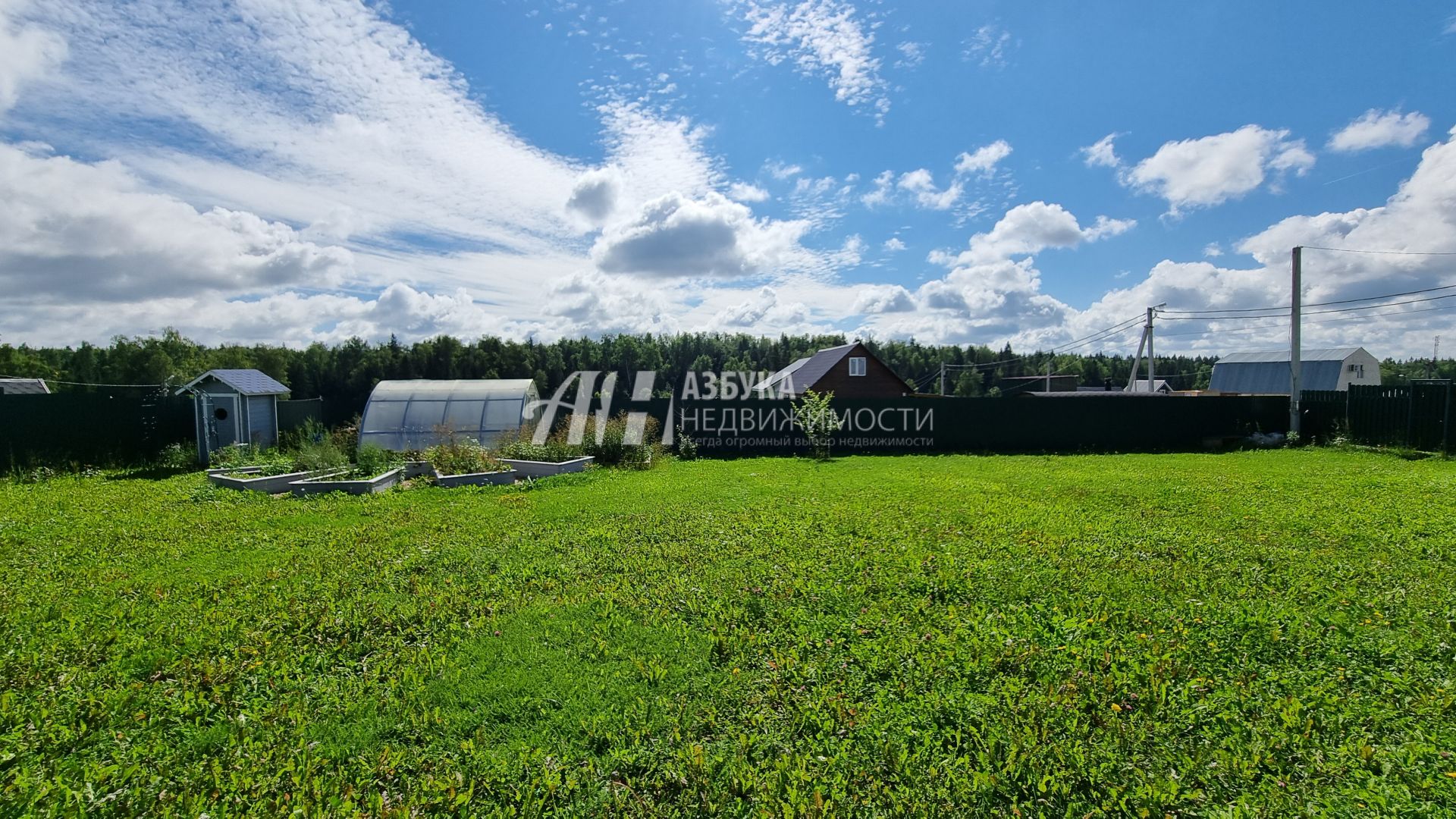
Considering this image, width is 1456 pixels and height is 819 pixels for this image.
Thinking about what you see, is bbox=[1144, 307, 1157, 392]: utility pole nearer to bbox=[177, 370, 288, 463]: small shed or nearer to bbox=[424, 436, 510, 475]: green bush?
bbox=[424, 436, 510, 475]: green bush

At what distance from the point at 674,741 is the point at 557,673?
0.94 metres

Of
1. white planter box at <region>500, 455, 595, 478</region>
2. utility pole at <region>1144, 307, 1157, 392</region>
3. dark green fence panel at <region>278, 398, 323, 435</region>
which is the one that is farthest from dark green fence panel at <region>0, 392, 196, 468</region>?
utility pole at <region>1144, 307, 1157, 392</region>

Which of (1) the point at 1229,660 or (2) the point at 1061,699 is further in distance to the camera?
(1) the point at 1229,660

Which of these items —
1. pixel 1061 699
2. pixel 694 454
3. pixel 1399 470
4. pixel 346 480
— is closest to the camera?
pixel 1061 699

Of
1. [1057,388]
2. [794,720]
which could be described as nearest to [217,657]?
[794,720]

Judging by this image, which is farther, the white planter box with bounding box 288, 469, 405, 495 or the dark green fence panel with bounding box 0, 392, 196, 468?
the dark green fence panel with bounding box 0, 392, 196, 468

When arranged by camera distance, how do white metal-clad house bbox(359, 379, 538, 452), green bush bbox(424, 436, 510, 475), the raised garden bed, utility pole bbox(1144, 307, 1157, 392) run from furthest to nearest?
utility pole bbox(1144, 307, 1157, 392) → white metal-clad house bbox(359, 379, 538, 452) → green bush bbox(424, 436, 510, 475) → the raised garden bed

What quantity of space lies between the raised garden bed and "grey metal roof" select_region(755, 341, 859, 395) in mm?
16255

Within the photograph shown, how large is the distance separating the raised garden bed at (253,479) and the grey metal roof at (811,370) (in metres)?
16.3

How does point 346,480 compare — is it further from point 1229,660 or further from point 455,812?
point 1229,660

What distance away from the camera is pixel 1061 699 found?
3.01m

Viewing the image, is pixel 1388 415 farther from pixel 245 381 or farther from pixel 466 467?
pixel 245 381

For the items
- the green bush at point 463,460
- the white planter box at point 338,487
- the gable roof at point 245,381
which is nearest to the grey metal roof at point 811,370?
the green bush at point 463,460

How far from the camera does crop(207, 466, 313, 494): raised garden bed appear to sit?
955 centimetres
